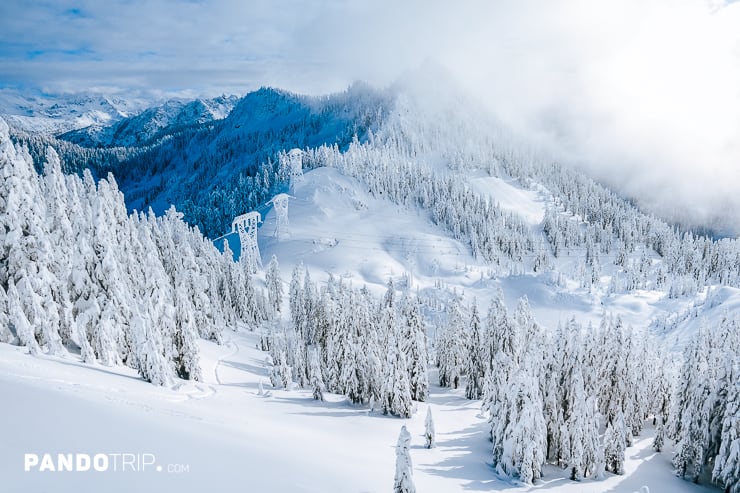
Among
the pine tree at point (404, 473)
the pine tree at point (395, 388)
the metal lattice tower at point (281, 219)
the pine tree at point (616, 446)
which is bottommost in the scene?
the pine tree at point (616, 446)

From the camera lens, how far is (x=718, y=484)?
40375 mm

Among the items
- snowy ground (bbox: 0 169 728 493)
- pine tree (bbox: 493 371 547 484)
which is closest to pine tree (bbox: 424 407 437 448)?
snowy ground (bbox: 0 169 728 493)

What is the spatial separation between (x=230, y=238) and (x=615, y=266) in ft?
520

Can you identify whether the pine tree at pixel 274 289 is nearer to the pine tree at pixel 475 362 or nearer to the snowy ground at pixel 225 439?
the pine tree at pixel 475 362

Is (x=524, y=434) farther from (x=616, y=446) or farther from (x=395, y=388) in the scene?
(x=395, y=388)

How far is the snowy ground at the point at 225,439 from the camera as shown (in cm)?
1628

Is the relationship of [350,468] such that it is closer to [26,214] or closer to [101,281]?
[101,281]

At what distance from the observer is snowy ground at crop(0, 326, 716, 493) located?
1628cm

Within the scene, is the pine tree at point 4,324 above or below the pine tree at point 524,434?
above

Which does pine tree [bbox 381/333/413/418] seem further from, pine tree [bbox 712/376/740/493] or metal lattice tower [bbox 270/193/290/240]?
metal lattice tower [bbox 270/193/290/240]

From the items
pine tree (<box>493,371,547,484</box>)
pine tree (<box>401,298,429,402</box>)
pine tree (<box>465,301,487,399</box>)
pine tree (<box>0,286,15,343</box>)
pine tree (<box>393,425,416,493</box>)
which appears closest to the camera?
pine tree (<box>393,425,416,493</box>)

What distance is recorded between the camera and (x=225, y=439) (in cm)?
2381

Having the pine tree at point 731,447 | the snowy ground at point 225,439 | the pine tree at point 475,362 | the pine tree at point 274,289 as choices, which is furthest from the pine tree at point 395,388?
the pine tree at point 274,289

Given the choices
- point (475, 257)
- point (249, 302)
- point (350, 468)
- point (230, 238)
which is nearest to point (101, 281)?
point (350, 468)
